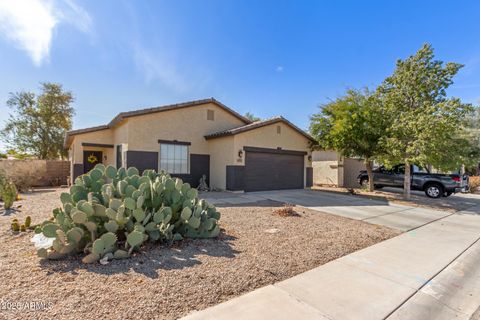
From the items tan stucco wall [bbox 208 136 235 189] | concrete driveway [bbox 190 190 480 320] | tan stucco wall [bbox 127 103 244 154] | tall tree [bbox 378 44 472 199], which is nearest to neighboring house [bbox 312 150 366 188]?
tall tree [bbox 378 44 472 199]

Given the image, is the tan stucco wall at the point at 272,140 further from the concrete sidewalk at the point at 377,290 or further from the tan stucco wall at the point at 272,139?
the concrete sidewalk at the point at 377,290

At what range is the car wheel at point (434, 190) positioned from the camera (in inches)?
508

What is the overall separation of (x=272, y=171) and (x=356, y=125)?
5.33 meters

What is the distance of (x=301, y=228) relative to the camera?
588 centimetres

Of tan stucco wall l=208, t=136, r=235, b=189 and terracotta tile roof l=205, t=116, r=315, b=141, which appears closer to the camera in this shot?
terracotta tile roof l=205, t=116, r=315, b=141

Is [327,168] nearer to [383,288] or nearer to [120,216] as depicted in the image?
[383,288]

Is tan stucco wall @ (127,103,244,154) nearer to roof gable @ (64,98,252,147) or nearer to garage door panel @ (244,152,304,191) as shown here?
roof gable @ (64,98,252,147)

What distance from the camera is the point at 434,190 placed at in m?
13.0

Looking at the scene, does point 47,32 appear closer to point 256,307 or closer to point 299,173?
point 256,307

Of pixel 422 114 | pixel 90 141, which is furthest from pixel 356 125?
pixel 90 141

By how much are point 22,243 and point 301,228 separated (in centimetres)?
597

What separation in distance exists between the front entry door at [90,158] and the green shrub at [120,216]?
37.3ft

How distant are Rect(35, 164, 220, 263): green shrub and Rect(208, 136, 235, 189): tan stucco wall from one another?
729 cm

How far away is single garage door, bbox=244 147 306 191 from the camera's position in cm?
1282
